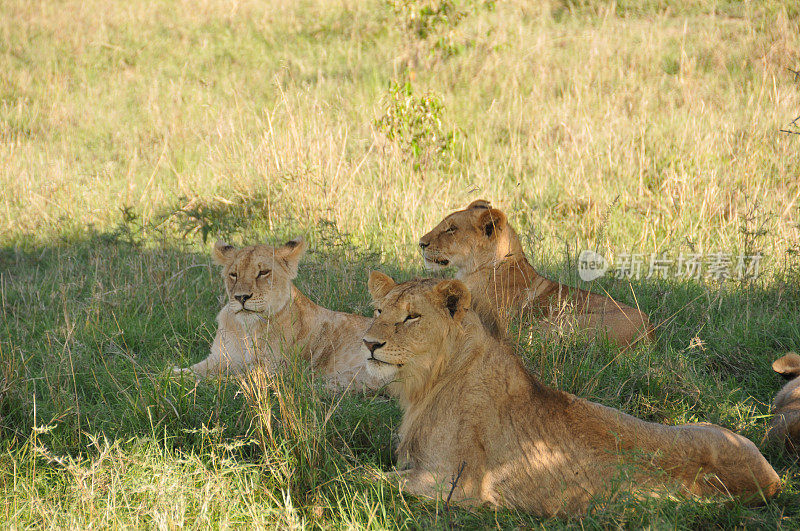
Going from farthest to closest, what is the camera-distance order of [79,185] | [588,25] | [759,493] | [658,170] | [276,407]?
[588,25]
[79,185]
[658,170]
[276,407]
[759,493]

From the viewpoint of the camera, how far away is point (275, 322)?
4.73 metres

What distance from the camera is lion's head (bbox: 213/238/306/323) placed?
464 cm

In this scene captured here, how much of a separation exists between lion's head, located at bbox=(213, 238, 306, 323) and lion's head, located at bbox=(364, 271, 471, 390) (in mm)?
1627

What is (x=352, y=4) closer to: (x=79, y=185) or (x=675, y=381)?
(x=79, y=185)

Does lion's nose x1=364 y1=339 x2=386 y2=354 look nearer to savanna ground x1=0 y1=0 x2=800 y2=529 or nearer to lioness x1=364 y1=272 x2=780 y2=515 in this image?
lioness x1=364 y1=272 x2=780 y2=515

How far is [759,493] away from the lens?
2.95 m

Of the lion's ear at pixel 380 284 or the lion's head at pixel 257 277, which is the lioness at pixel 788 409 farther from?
the lion's head at pixel 257 277

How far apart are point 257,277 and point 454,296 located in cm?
193

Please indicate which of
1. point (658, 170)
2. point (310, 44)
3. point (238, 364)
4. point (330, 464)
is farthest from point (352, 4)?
point (330, 464)

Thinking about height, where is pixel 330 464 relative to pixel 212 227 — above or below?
above

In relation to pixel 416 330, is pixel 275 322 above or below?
below

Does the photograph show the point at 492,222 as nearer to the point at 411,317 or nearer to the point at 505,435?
the point at 411,317

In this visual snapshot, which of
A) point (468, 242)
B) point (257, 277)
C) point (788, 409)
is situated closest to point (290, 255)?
point (257, 277)

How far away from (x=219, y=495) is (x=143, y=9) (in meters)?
16.9
